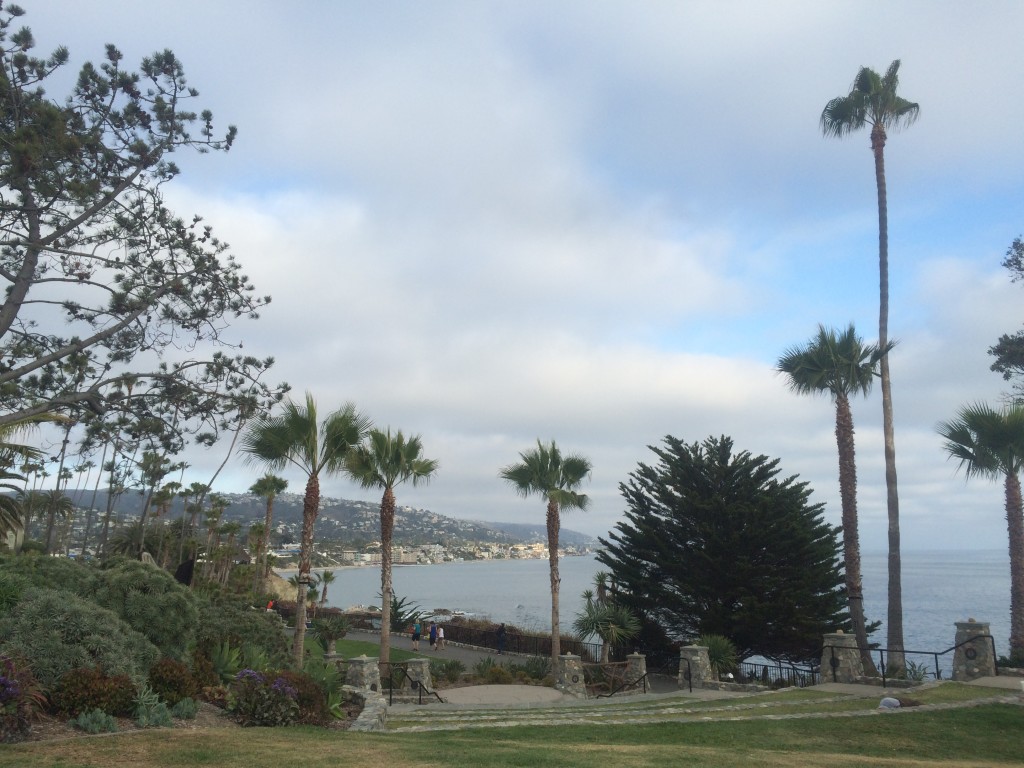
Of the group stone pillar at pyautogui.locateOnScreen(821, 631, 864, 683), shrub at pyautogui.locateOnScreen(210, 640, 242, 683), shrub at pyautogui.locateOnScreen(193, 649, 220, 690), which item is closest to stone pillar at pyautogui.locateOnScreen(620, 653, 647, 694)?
stone pillar at pyautogui.locateOnScreen(821, 631, 864, 683)

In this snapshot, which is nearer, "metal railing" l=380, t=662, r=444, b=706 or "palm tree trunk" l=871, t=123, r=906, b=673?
Result: "metal railing" l=380, t=662, r=444, b=706

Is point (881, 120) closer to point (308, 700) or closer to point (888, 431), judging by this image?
point (888, 431)

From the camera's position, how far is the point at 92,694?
921cm

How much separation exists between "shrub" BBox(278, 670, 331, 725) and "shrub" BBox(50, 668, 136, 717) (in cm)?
226

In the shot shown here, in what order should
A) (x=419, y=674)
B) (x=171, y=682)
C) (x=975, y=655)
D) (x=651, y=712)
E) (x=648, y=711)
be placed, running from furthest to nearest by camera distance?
(x=419, y=674)
(x=975, y=655)
(x=648, y=711)
(x=651, y=712)
(x=171, y=682)

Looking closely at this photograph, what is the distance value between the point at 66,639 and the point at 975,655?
59.8ft

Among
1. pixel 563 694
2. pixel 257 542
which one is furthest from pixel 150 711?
pixel 257 542

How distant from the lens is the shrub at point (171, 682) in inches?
410

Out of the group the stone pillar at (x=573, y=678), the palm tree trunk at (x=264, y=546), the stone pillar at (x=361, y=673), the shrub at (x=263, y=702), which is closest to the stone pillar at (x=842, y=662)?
the stone pillar at (x=573, y=678)

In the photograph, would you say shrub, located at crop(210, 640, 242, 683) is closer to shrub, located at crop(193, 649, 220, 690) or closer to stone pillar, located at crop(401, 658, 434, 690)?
shrub, located at crop(193, 649, 220, 690)

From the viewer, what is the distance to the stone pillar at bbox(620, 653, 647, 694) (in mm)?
21953

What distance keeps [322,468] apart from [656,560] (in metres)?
14.8

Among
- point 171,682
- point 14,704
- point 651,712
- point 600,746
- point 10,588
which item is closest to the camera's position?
point 14,704

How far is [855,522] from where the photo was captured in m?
25.3
